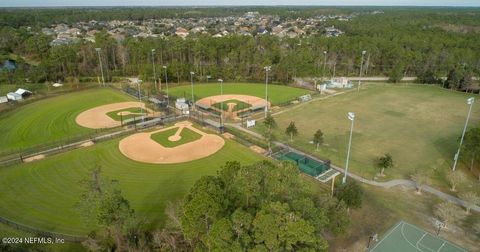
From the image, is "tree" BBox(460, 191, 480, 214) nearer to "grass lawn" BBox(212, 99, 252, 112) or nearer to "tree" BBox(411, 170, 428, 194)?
"tree" BBox(411, 170, 428, 194)

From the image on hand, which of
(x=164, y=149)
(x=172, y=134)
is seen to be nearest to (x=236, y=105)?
(x=172, y=134)

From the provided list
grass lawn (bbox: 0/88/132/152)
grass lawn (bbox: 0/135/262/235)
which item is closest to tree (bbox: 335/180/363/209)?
grass lawn (bbox: 0/135/262/235)

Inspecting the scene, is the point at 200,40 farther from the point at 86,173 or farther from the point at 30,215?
the point at 30,215

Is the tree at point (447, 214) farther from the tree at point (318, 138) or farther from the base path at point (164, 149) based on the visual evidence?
the base path at point (164, 149)

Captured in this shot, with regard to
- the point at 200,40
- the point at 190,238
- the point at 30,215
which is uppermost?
the point at 200,40

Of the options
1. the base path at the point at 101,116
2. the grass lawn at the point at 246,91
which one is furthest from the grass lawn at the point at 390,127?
the base path at the point at 101,116

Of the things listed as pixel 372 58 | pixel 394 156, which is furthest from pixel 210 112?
pixel 372 58

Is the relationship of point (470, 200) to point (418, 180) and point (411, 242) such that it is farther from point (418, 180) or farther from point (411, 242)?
point (411, 242)
